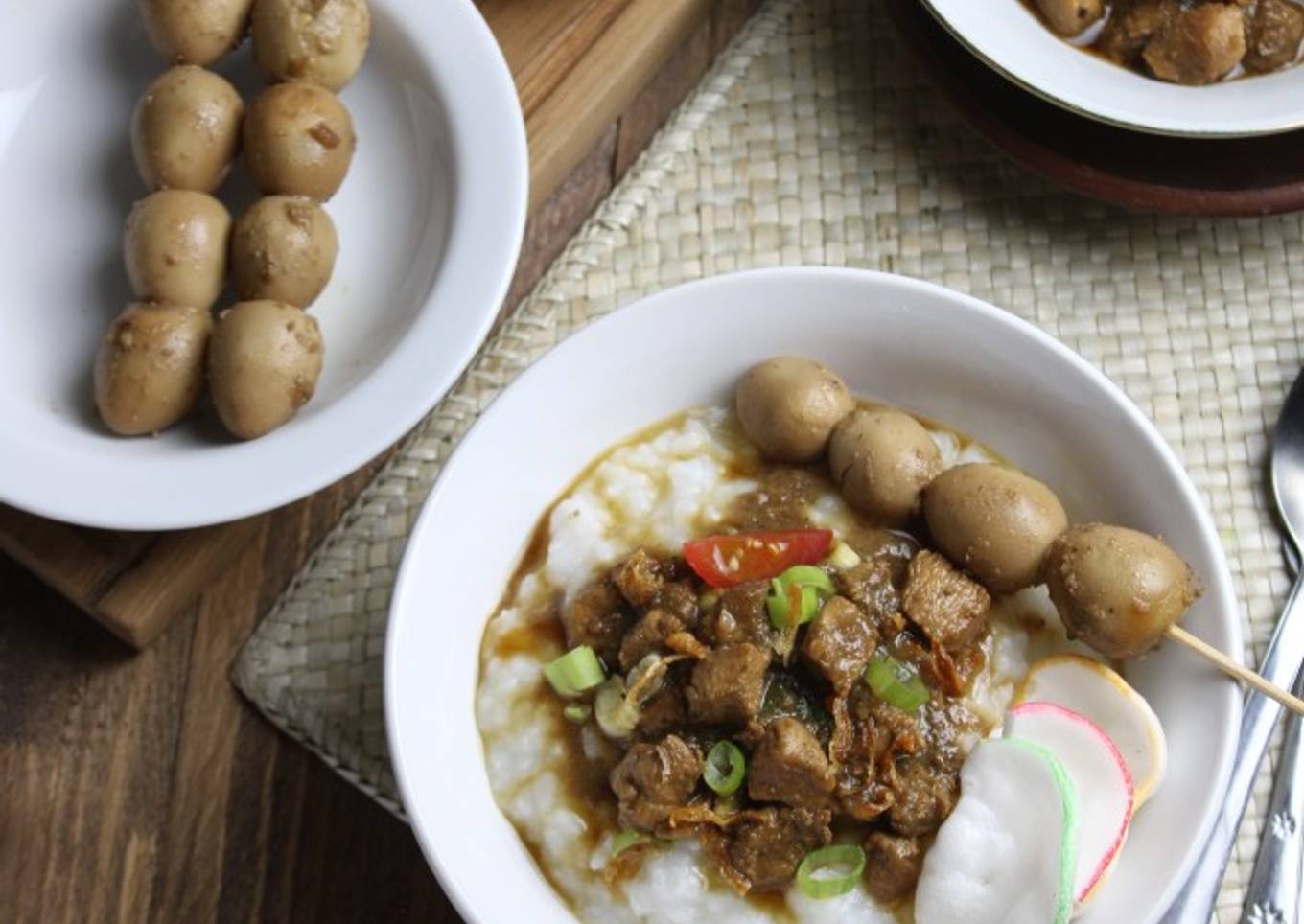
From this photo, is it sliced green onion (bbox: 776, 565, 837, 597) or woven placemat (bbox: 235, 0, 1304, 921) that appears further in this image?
woven placemat (bbox: 235, 0, 1304, 921)

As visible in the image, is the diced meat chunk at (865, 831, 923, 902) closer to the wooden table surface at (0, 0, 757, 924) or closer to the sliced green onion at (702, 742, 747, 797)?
the sliced green onion at (702, 742, 747, 797)

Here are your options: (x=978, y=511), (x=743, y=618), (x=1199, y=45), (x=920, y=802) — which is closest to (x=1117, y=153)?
(x=1199, y=45)

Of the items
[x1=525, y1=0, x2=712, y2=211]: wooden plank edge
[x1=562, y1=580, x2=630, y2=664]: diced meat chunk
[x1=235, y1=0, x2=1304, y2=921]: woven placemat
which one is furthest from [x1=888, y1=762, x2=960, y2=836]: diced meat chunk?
[x1=525, y1=0, x2=712, y2=211]: wooden plank edge

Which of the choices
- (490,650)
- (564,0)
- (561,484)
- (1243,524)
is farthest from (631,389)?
(1243,524)

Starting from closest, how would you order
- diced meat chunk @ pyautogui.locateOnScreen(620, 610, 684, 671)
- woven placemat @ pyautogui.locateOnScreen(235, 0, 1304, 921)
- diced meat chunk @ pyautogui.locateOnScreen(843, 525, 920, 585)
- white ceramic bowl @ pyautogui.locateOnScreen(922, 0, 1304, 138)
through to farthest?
diced meat chunk @ pyautogui.locateOnScreen(620, 610, 684, 671)
diced meat chunk @ pyautogui.locateOnScreen(843, 525, 920, 585)
white ceramic bowl @ pyautogui.locateOnScreen(922, 0, 1304, 138)
woven placemat @ pyautogui.locateOnScreen(235, 0, 1304, 921)

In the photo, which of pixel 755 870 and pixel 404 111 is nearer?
pixel 755 870

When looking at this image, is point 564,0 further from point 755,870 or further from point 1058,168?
point 755,870

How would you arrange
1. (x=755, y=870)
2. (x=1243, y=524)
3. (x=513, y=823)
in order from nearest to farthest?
(x=755, y=870), (x=513, y=823), (x=1243, y=524)
